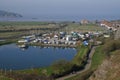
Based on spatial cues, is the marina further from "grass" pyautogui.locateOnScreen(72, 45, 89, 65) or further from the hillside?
the hillside

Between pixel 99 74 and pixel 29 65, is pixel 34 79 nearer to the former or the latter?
pixel 99 74

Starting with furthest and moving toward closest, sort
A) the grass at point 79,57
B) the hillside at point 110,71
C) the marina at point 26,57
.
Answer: the marina at point 26,57 < the grass at point 79,57 < the hillside at point 110,71

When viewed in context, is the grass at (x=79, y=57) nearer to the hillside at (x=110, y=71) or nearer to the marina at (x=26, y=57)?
the marina at (x=26, y=57)

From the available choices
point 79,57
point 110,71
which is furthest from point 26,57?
point 110,71

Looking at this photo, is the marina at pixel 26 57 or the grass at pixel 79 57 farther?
the marina at pixel 26 57

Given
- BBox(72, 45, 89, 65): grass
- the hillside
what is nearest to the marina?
BBox(72, 45, 89, 65): grass

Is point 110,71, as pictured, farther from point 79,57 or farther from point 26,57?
point 26,57

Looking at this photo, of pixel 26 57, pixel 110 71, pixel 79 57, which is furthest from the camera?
pixel 26 57

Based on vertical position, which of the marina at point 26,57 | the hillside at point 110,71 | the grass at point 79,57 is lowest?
the marina at point 26,57

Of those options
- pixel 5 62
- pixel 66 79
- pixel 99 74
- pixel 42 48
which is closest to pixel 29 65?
pixel 5 62

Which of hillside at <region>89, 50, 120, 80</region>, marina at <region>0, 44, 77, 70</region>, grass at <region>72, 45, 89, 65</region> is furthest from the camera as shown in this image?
marina at <region>0, 44, 77, 70</region>

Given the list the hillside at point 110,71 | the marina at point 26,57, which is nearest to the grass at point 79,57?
the marina at point 26,57
